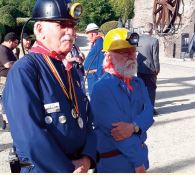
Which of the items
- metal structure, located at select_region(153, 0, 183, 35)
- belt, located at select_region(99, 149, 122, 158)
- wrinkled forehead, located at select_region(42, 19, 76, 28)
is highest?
wrinkled forehead, located at select_region(42, 19, 76, 28)

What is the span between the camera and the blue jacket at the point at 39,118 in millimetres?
2174

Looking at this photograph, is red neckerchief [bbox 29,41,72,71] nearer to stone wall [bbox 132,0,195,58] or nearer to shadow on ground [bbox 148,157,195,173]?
shadow on ground [bbox 148,157,195,173]

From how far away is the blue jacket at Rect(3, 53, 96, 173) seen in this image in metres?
2.17

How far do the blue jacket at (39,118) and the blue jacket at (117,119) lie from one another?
0.51 metres

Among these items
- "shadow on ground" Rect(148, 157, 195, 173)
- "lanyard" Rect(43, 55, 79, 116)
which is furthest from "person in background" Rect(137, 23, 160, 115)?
"lanyard" Rect(43, 55, 79, 116)

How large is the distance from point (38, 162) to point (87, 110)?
58 centimetres

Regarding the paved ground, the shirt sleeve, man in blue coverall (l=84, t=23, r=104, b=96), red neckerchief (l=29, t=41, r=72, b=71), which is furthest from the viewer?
man in blue coverall (l=84, t=23, r=104, b=96)

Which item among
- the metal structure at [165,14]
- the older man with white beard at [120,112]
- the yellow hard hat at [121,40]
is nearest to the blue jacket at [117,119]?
the older man with white beard at [120,112]

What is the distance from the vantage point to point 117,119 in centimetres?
291

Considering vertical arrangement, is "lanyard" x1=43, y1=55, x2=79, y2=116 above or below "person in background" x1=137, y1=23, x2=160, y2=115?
above

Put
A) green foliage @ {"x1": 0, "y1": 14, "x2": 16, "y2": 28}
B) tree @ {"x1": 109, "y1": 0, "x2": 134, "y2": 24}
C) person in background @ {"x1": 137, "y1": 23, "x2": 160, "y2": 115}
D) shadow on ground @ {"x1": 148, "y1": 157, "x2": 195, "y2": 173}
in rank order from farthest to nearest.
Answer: tree @ {"x1": 109, "y1": 0, "x2": 134, "y2": 24} < green foliage @ {"x1": 0, "y1": 14, "x2": 16, "y2": 28} < person in background @ {"x1": 137, "y1": 23, "x2": 160, "y2": 115} < shadow on ground @ {"x1": 148, "y1": 157, "x2": 195, "y2": 173}

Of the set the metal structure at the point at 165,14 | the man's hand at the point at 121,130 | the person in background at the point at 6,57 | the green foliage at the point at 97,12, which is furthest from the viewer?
the green foliage at the point at 97,12

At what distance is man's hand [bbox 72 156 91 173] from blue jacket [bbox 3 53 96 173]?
5 centimetres

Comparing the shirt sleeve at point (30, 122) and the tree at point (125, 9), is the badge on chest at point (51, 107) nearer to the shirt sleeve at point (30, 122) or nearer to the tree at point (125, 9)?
the shirt sleeve at point (30, 122)
